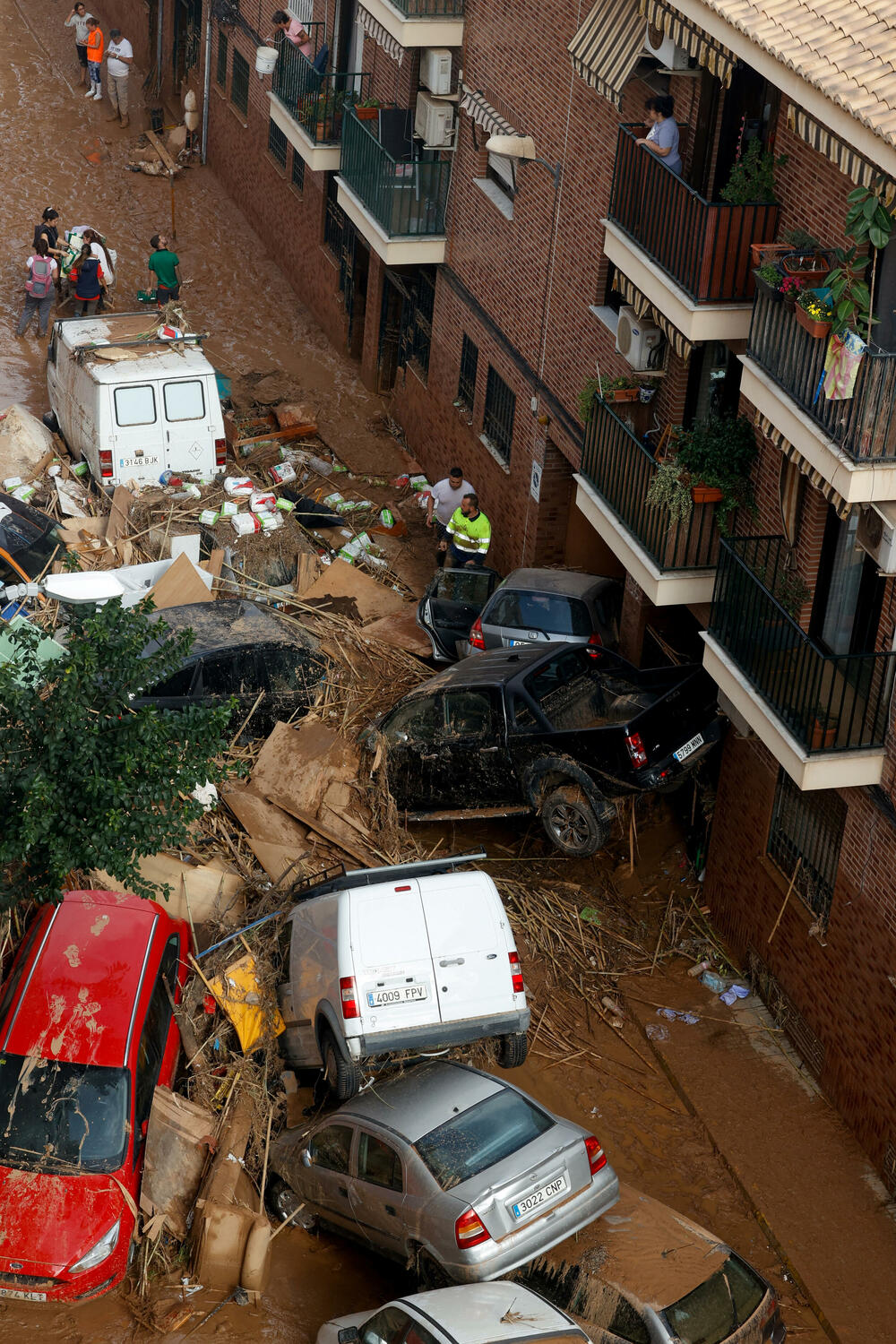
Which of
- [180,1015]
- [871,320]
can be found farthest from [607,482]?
[180,1015]

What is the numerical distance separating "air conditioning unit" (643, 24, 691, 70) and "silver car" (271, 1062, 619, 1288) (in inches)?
360

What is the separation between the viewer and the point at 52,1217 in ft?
35.7

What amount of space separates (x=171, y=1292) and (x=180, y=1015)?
Answer: 7.39 feet

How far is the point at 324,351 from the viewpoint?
1049 inches

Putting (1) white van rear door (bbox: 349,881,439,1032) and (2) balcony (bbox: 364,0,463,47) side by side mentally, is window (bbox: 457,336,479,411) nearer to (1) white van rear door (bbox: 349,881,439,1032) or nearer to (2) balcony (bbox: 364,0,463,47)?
(2) balcony (bbox: 364,0,463,47)

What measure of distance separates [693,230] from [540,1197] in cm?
799

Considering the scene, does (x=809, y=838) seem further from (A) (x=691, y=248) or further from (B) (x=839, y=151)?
(B) (x=839, y=151)

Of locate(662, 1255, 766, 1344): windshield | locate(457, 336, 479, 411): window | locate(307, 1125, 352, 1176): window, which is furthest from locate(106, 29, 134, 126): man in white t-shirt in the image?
locate(662, 1255, 766, 1344): windshield

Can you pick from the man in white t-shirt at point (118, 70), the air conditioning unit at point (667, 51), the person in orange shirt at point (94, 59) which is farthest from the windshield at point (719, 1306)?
the person in orange shirt at point (94, 59)

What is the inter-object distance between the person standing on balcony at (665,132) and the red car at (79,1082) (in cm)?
818

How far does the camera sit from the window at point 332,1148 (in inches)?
449

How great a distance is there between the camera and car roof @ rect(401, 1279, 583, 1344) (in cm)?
938

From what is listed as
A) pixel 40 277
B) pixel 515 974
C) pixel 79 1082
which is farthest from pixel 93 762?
pixel 40 277

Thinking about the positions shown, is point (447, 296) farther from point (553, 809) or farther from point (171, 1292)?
point (171, 1292)
